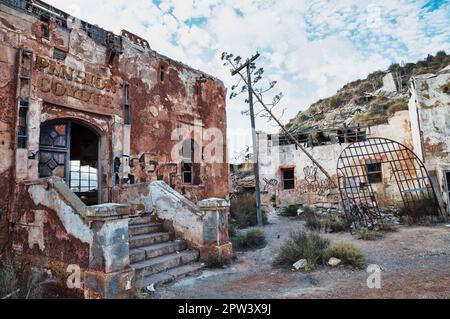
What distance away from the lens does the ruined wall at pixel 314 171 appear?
15844 mm

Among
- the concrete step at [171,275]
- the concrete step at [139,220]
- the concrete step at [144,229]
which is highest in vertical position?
Result: the concrete step at [139,220]

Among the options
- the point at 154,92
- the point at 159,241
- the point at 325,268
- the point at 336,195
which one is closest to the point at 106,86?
the point at 154,92

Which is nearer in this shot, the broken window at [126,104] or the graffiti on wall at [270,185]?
the broken window at [126,104]

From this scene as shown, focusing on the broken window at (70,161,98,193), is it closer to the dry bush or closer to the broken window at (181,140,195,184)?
the broken window at (181,140,195,184)

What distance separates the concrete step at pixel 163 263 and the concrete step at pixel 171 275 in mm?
93

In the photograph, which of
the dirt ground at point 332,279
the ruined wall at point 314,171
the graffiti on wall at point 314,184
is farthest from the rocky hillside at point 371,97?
the dirt ground at point 332,279

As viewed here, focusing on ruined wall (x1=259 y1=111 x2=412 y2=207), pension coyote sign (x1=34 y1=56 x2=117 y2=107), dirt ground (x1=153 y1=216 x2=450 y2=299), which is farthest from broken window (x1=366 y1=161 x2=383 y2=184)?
pension coyote sign (x1=34 y1=56 x2=117 y2=107)

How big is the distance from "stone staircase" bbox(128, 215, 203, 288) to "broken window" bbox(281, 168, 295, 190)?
12.8 m

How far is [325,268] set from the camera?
611 centimetres

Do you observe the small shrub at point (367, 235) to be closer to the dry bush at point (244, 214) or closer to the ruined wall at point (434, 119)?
the ruined wall at point (434, 119)

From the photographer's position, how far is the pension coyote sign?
703 centimetres

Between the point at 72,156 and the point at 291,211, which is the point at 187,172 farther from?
the point at 291,211

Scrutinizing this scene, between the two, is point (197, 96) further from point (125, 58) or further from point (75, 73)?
point (75, 73)
